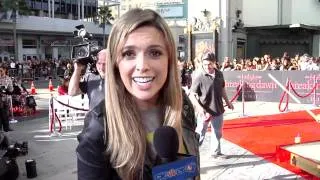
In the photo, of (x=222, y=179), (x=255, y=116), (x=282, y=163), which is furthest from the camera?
(x=255, y=116)

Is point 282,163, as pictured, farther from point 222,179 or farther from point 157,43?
point 157,43

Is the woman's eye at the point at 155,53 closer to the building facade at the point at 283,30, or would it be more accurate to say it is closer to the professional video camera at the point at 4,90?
the professional video camera at the point at 4,90

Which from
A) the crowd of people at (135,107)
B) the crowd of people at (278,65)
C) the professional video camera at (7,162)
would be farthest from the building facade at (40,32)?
the crowd of people at (135,107)

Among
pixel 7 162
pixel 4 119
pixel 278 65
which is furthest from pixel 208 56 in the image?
pixel 278 65

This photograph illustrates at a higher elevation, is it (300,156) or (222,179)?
(300,156)

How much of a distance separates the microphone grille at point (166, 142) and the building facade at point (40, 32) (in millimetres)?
38948

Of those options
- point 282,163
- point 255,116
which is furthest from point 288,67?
point 282,163

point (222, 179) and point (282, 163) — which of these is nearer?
point (222, 179)

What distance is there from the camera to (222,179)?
636cm

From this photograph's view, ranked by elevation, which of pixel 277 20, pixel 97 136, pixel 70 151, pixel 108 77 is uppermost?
pixel 277 20

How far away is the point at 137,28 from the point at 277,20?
32500 millimetres

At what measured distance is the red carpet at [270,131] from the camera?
27.5 ft

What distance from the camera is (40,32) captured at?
161ft

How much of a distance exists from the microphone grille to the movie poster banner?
521 inches
